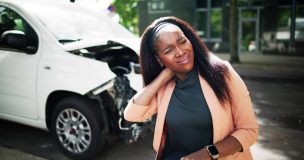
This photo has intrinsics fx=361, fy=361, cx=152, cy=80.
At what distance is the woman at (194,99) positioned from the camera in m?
2.08

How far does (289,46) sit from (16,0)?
1808 cm

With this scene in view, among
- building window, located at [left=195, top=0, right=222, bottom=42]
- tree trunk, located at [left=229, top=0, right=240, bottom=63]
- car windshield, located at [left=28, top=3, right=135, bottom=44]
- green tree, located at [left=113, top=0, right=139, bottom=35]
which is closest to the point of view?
car windshield, located at [left=28, top=3, right=135, bottom=44]

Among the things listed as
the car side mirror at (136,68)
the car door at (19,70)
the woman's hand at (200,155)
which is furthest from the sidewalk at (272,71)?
the woman's hand at (200,155)

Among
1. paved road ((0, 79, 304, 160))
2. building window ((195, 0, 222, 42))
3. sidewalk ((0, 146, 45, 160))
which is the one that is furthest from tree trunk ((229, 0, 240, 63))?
sidewalk ((0, 146, 45, 160))

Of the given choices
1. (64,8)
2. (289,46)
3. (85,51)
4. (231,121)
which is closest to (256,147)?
(85,51)

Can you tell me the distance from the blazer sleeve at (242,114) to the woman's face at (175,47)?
0.91 feet

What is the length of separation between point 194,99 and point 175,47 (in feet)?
1.11

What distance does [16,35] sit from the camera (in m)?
4.59

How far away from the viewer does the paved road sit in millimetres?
4641

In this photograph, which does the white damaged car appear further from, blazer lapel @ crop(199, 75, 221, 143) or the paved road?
blazer lapel @ crop(199, 75, 221, 143)

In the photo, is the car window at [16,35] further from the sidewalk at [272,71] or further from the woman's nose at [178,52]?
the sidewalk at [272,71]

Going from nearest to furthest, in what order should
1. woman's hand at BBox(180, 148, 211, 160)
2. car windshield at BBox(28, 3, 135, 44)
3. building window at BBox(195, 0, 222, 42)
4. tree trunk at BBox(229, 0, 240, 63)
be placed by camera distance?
woman's hand at BBox(180, 148, 211, 160) → car windshield at BBox(28, 3, 135, 44) → tree trunk at BBox(229, 0, 240, 63) → building window at BBox(195, 0, 222, 42)

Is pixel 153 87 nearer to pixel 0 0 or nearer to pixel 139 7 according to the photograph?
pixel 0 0

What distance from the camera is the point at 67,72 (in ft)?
14.1
